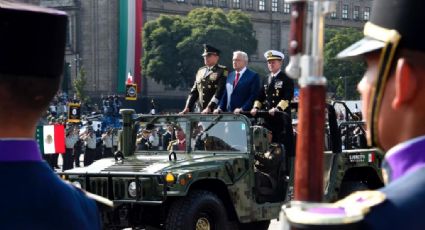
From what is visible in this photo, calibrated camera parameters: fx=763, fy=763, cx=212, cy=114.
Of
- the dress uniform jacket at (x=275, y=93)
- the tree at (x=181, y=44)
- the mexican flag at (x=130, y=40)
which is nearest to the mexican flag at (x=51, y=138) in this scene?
the dress uniform jacket at (x=275, y=93)

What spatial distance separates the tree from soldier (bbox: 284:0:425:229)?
6563cm

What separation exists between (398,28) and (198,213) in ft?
23.1

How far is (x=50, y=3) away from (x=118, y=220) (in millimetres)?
76340

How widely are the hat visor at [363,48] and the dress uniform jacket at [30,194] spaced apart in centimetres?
95

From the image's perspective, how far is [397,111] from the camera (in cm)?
199

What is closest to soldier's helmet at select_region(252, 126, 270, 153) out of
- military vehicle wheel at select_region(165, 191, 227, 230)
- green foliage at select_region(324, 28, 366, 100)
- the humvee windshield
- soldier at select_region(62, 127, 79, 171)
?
the humvee windshield

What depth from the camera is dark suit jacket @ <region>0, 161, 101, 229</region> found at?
7.37ft

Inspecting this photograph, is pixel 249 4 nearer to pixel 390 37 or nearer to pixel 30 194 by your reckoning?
pixel 30 194

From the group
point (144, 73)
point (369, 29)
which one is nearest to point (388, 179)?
point (369, 29)

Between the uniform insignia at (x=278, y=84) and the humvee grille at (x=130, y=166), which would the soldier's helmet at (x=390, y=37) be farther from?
the uniform insignia at (x=278, y=84)

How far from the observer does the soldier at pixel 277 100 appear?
9.86 m

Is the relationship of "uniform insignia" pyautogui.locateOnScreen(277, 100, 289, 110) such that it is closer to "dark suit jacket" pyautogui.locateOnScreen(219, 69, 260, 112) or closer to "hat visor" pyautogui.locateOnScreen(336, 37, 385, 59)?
"dark suit jacket" pyautogui.locateOnScreen(219, 69, 260, 112)

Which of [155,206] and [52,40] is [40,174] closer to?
[52,40]

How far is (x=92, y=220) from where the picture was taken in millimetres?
2449
